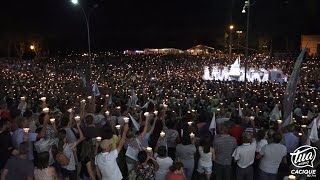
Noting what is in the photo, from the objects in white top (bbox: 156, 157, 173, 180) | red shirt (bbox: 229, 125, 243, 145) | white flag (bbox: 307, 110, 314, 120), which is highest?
red shirt (bbox: 229, 125, 243, 145)

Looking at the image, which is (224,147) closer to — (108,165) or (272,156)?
(272,156)

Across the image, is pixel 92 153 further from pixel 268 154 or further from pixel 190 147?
pixel 268 154

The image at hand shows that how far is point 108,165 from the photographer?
19.0 ft

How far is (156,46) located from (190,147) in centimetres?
8724

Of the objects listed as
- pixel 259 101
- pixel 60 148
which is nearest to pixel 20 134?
pixel 60 148

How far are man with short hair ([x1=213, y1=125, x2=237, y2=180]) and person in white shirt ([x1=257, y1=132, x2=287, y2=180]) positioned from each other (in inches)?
19.2

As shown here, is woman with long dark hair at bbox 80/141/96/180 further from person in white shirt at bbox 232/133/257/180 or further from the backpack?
person in white shirt at bbox 232/133/257/180

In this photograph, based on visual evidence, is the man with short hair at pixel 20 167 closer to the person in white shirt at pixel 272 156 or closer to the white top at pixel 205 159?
the white top at pixel 205 159

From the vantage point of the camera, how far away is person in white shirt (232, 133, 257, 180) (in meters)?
6.62

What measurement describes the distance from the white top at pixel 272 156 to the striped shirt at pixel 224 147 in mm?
496

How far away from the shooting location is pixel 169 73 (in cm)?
3062

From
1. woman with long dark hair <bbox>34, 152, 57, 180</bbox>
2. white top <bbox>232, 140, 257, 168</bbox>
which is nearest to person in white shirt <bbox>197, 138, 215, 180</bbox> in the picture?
white top <bbox>232, 140, 257, 168</bbox>

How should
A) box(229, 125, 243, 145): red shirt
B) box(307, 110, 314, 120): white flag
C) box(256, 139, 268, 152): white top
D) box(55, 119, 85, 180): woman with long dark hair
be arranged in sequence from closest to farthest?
box(55, 119, 85, 180): woman with long dark hair < box(256, 139, 268, 152): white top < box(229, 125, 243, 145): red shirt < box(307, 110, 314, 120): white flag

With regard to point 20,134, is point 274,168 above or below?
below
